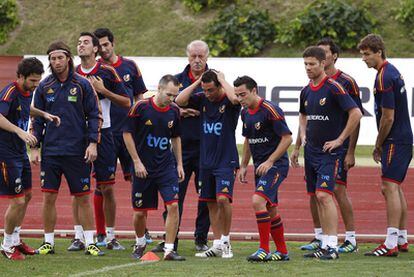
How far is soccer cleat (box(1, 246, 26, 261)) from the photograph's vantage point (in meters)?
10.6

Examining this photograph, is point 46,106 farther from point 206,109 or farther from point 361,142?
point 361,142

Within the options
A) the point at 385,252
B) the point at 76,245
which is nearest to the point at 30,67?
the point at 76,245

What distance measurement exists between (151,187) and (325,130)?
194cm

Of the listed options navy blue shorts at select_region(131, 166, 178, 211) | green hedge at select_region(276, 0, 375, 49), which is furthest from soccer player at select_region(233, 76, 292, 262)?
green hedge at select_region(276, 0, 375, 49)

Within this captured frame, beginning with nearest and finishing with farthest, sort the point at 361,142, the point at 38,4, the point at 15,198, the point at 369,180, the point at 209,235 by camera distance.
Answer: the point at 15,198 → the point at 209,235 → the point at 369,180 → the point at 361,142 → the point at 38,4

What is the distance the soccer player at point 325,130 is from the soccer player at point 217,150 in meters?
0.83

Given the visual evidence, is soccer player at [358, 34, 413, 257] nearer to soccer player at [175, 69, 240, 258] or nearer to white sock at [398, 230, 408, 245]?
white sock at [398, 230, 408, 245]

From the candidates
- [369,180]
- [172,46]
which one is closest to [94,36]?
[369,180]

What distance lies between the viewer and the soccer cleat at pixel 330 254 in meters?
10.7

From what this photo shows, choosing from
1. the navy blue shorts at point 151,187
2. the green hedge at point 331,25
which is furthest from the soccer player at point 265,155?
the green hedge at point 331,25

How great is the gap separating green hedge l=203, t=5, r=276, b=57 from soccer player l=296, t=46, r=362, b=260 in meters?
17.1

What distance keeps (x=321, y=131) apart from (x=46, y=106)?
2.93m

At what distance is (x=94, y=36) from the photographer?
38.8 ft

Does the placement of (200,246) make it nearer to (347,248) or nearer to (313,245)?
(313,245)
